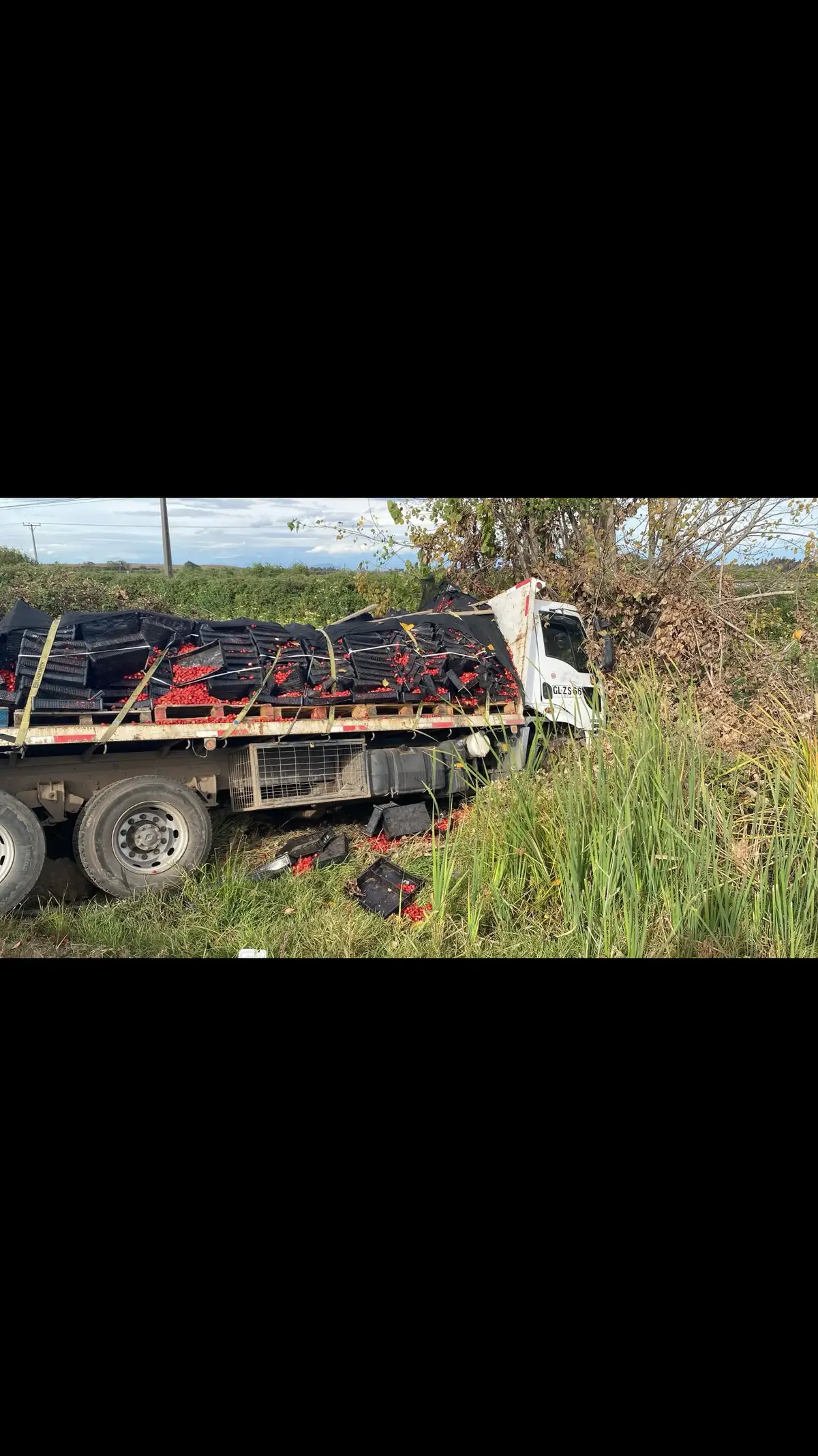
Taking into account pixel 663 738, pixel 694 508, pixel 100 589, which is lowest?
pixel 663 738

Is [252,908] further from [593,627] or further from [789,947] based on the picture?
[593,627]

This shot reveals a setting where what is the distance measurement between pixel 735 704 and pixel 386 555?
397 centimetres

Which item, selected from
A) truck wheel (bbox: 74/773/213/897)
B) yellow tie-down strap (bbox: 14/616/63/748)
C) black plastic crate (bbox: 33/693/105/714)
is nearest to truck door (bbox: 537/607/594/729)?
truck wheel (bbox: 74/773/213/897)

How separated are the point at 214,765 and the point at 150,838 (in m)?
0.63

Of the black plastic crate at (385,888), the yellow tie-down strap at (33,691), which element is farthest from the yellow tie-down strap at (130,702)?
the black plastic crate at (385,888)

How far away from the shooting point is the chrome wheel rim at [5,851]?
4.44 meters

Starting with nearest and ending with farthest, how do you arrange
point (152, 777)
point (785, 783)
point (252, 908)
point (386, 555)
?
1. point (785, 783)
2. point (252, 908)
3. point (152, 777)
4. point (386, 555)

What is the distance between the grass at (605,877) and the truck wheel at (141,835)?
24cm

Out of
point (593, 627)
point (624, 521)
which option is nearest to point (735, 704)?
point (593, 627)

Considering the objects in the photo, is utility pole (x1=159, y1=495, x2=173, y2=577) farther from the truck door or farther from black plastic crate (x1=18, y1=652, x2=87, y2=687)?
the truck door

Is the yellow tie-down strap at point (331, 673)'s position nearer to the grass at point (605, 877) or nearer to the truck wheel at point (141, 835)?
the truck wheel at point (141, 835)

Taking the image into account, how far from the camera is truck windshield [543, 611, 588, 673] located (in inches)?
255

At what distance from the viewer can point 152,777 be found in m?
5.03

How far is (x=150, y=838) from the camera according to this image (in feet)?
16.5
